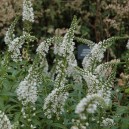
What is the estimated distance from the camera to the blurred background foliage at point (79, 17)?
9781mm

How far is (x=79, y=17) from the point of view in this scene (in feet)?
34.8

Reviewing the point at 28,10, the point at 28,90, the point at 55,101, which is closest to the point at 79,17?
the point at 28,10

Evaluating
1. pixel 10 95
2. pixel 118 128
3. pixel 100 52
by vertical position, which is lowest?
pixel 118 128

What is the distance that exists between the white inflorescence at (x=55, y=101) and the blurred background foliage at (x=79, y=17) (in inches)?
193

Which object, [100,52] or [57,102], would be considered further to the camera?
[100,52]

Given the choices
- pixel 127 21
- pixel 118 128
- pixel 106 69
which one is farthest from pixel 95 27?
pixel 118 128

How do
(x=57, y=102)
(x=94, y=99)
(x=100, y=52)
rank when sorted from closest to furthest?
(x=94, y=99) < (x=57, y=102) < (x=100, y=52)

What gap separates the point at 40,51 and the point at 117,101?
1.10m

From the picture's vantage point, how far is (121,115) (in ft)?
18.1

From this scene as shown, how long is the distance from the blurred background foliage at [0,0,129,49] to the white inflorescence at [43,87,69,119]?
16.1 ft

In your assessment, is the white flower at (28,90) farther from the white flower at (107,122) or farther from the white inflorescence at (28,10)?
the white inflorescence at (28,10)

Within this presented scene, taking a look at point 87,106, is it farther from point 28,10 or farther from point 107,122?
point 28,10

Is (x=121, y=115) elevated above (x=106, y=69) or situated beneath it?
situated beneath

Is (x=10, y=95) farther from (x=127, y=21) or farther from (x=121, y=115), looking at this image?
(x=127, y=21)
